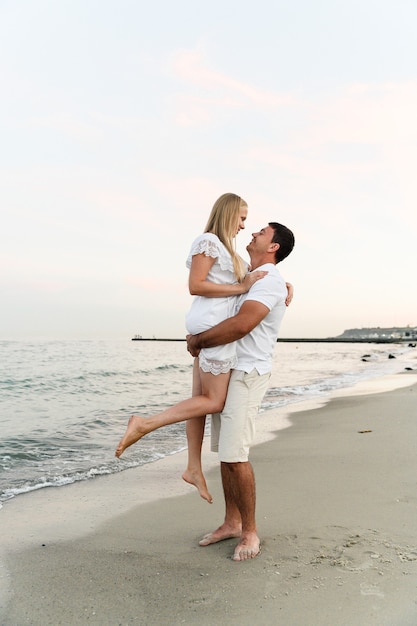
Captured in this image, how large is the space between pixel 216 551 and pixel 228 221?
208cm

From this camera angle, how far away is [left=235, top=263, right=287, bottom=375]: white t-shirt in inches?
134

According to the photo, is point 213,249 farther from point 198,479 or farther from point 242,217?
point 198,479

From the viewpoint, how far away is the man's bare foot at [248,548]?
3189 mm

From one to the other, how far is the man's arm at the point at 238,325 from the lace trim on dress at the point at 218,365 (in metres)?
0.11

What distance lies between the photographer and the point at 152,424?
136 inches

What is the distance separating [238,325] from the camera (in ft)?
10.9

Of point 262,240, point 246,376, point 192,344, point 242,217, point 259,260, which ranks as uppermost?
point 242,217

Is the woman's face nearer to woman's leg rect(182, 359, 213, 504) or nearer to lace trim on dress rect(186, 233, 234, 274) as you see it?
lace trim on dress rect(186, 233, 234, 274)

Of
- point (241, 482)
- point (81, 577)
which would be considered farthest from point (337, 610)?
point (81, 577)

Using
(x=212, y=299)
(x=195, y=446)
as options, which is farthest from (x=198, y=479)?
(x=212, y=299)

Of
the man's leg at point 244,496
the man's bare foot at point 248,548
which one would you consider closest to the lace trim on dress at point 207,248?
the man's leg at point 244,496

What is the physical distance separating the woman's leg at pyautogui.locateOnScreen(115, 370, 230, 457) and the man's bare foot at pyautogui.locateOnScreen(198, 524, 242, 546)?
78 centimetres

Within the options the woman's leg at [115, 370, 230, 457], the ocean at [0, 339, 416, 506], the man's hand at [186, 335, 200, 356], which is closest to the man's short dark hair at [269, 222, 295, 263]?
the man's hand at [186, 335, 200, 356]

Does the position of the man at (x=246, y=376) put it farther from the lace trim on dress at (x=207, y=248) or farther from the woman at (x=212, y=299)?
the lace trim on dress at (x=207, y=248)
